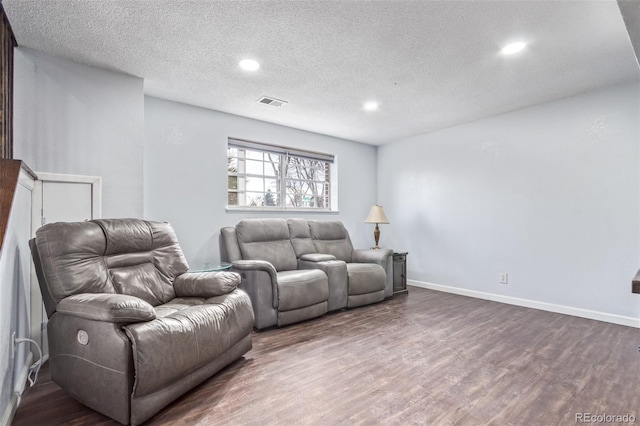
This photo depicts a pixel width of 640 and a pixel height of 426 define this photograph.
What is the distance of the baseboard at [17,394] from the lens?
1579mm

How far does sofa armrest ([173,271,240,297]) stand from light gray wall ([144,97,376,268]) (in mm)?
1070

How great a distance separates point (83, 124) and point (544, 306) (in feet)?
16.5

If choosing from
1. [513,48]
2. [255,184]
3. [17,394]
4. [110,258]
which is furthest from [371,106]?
[17,394]

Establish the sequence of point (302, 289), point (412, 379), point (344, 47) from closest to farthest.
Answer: point (412, 379) → point (344, 47) → point (302, 289)

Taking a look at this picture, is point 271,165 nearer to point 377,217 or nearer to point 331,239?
point 331,239

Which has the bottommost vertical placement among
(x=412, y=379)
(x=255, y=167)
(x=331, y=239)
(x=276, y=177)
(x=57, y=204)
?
(x=412, y=379)

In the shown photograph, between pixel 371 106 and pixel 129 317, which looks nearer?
pixel 129 317

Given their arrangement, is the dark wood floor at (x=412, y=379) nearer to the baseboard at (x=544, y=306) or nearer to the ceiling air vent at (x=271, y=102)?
the baseboard at (x=544, y=306)

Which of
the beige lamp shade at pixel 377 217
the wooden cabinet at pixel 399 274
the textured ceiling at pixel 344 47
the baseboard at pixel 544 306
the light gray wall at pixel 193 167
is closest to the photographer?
the textured ceiling at pixel 344 47

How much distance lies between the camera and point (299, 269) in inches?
154

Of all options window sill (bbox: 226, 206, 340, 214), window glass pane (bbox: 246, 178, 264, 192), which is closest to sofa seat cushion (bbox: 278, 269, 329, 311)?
window sill (bbox: 226, 206, 340, 214)

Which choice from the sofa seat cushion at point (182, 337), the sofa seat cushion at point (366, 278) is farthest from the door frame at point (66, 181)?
the sofa seat cushion at point (366, 278)

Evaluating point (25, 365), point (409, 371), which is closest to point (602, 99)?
point (409, 371)

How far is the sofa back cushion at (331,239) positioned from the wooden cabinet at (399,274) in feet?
2.09
